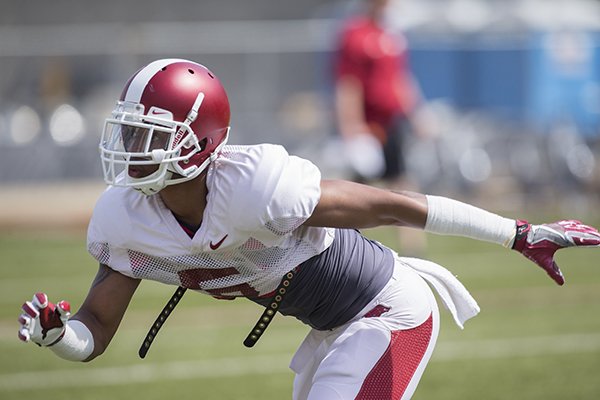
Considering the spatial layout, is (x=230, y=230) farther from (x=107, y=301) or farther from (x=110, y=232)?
(x=107, y=301)

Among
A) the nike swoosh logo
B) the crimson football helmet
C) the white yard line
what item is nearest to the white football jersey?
the nike swoosh logo

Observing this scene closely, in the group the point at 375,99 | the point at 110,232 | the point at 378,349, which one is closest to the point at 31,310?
the point at 110,232

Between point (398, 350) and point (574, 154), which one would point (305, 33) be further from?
point (398, 350)

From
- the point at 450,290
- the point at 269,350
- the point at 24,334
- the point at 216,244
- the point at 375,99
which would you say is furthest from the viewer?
the point at 375,99

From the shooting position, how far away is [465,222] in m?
3.47

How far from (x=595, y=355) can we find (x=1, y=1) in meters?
16.1

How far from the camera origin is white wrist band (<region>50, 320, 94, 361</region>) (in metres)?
3.31

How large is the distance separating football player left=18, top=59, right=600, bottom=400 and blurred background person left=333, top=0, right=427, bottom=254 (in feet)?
15.7

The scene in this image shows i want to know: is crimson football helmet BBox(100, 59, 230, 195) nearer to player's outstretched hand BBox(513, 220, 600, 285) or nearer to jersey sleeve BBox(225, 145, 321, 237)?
jersey sleeve BBox(225, 145, 321, 237)

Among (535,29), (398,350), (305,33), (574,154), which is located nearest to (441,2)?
(535,29)

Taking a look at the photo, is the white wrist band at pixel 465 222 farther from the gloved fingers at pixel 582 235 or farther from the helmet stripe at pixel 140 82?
the helmet stripe at pixel 140 82

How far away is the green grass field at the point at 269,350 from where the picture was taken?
5.44 metres

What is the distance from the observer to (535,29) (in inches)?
648

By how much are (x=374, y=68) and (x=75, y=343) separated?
5.65 m
